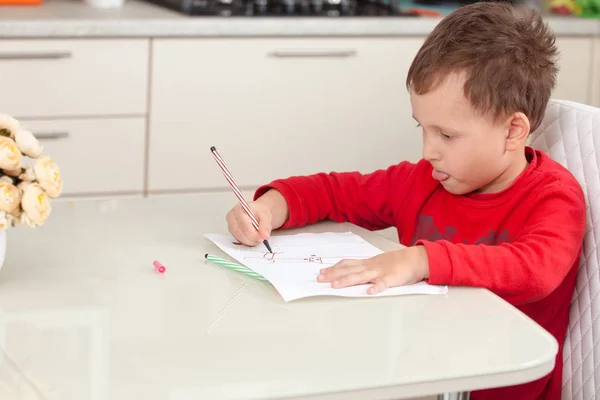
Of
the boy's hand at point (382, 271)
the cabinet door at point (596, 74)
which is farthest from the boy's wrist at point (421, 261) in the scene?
the cabinet door at point (596, 74)

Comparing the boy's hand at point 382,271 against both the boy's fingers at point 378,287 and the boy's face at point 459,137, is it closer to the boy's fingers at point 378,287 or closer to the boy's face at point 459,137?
the boy's fingers at point 378,287

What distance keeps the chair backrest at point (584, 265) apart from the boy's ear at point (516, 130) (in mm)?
119

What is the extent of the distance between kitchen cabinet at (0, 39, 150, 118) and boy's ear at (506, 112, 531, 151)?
1546 millimetres

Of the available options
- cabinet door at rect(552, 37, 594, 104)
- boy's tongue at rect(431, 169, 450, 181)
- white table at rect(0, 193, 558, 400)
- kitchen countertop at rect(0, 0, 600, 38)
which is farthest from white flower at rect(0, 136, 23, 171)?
cabinet door at rect(552, 37, 594, 104)

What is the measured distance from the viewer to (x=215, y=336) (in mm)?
1110

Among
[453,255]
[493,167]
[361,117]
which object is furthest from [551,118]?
[361,117]

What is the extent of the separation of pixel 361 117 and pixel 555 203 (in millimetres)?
1709

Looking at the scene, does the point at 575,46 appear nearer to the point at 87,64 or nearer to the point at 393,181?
the point at 87,64

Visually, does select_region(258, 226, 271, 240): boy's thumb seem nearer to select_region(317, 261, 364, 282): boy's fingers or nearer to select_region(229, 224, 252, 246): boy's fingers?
select_region(229, 224, 252, 246): boy's fingers

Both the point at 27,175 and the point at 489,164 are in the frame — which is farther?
the point at 489,164

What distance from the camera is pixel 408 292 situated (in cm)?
127

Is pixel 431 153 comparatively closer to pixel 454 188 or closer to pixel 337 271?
pixel 454 188

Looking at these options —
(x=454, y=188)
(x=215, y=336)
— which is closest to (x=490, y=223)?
(x=454, y=188)

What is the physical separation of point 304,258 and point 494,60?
0.42 m
